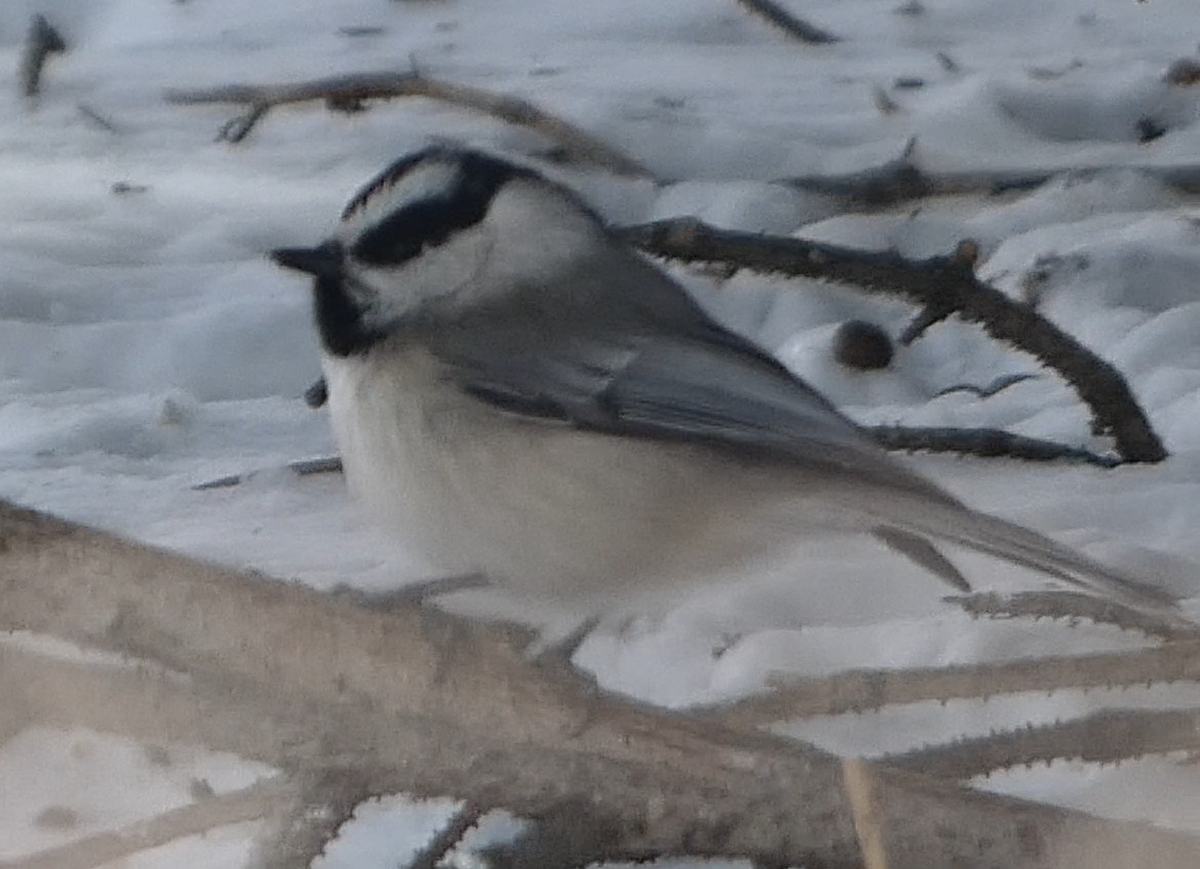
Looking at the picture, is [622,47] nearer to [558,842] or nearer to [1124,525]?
[1124,525]

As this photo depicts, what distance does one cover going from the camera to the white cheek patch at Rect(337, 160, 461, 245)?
135 centimetres

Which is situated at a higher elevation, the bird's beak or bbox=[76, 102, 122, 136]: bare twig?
the bird's beak

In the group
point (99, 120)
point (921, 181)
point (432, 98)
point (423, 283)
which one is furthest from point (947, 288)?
point (99, 120)

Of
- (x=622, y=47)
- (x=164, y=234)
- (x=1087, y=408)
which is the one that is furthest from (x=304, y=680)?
(x=622, y=47)

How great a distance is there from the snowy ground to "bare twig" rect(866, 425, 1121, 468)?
0.07ft

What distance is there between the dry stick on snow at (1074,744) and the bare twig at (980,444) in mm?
600

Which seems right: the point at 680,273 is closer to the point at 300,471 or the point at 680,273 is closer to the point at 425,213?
the point at 300,471

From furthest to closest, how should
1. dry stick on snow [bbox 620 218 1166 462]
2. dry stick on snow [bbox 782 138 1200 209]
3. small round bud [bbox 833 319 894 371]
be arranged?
dry stick on snow [bbox 782 138 1200 209] < small round bud [bbox 833 319 894 371] < dry stick on snow [bbox 620 218 1166 462]

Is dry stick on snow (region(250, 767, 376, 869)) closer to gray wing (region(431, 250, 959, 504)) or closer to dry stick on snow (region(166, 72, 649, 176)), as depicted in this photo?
gray wing (region(431, 250, 959, 504))

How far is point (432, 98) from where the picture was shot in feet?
8.57

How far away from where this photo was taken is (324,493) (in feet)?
5.91

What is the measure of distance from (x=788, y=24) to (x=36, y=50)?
1.08 metres

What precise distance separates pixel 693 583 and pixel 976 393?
823 mm

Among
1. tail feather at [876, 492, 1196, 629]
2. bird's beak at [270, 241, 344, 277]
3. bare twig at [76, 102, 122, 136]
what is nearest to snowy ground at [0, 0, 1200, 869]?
bare twig at [76, 102, 122, 136]
